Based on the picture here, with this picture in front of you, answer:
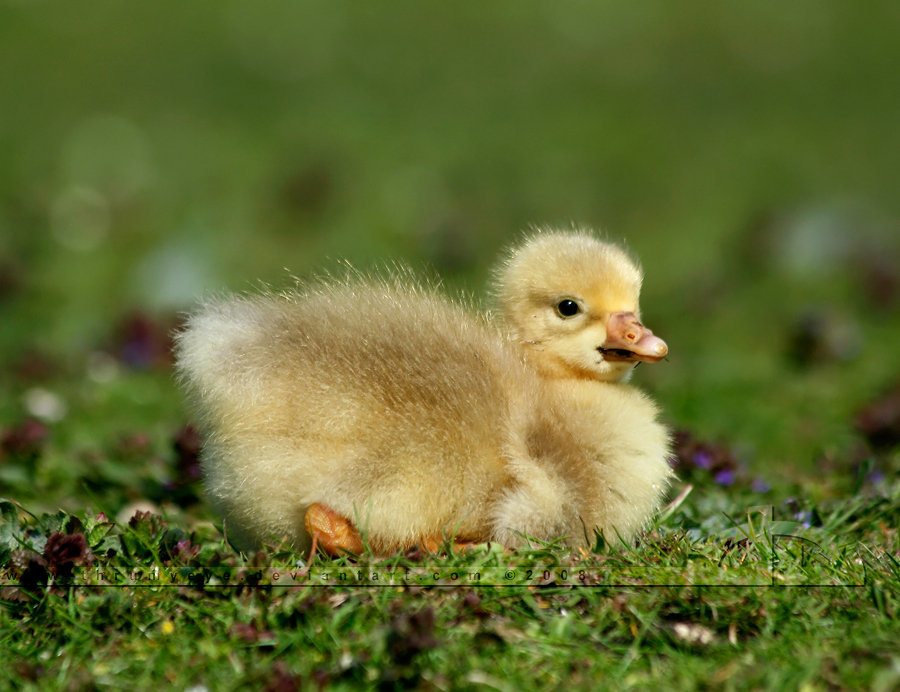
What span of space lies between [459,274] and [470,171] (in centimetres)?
275

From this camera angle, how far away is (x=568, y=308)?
12.7 ft

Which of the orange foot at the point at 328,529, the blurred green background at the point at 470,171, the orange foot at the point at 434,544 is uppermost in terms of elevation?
the blurred green background at the point at 470,171

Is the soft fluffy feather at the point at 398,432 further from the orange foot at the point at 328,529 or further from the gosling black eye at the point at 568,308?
the gosling black eye at the point at 568,308

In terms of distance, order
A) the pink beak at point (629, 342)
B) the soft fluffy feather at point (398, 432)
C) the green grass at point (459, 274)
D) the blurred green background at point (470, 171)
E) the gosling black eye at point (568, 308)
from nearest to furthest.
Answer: the green grass at point (459, 274) < the soft fluffy feather at point (398, 432) < the pink beak at point (629, 342) < the gosling black eye at point (568, 308) < the blurred green background at point (470, 171)

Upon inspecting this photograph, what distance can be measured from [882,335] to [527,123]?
660 centimetres

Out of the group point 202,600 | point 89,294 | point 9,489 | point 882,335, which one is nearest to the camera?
point 202,600

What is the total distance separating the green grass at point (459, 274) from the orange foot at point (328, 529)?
0.35ft

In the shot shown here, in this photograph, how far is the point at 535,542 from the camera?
11.2 ft

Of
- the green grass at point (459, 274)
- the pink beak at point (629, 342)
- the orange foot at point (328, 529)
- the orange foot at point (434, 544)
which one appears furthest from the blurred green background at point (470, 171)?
the orange foot at point (328, 529)

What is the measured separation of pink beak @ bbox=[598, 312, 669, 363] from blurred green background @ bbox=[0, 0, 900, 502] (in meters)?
1.84

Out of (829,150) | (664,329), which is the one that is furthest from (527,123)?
(664,329)

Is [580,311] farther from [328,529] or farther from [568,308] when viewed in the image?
[328,529]

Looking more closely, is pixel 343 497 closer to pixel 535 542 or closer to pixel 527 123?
pixel 535 542

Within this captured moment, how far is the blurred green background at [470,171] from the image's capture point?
739 centimetres
